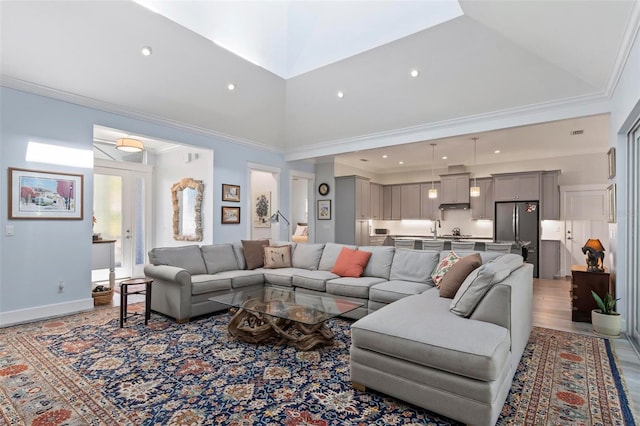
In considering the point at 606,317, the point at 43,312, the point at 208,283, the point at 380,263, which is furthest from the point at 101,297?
the point at 606,317

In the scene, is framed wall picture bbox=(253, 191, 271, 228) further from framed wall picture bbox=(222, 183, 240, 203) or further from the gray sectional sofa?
the gray sectional sofa

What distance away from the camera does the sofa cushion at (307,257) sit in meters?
5.11

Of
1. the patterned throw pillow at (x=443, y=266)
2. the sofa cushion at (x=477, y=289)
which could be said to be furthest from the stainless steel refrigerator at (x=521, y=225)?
the sofa cushion at (x=477, y=289)

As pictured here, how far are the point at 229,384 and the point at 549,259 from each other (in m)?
7.74

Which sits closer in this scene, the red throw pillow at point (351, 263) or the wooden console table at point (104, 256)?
the red throw pillow at point (351, 263)

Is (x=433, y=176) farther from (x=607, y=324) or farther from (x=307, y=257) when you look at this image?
(x=607, y=324)

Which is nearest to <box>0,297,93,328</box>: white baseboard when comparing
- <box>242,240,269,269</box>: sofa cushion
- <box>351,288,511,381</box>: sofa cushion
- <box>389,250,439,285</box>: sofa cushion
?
<box>242,240,269,269</box>: sofa cushion

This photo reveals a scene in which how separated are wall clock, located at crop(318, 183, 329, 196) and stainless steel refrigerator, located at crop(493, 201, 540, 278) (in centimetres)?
416

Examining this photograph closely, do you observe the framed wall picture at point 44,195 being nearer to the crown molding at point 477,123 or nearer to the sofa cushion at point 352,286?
the sofa cushion at point 352,286

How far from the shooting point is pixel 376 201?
9.71m

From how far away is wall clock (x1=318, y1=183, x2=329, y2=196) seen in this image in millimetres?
8070

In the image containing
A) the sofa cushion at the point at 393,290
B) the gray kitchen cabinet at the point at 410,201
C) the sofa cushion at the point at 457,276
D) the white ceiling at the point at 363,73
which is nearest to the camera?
the sofa cushion at the point at 457,276

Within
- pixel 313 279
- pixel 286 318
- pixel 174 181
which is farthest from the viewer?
pixel 174 181

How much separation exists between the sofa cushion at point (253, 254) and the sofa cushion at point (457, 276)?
9.63 feet
